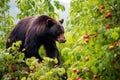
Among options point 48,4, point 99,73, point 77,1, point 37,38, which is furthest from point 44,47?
point 99,73

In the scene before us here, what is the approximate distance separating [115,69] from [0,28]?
12321mm

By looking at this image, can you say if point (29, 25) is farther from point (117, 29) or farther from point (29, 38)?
point (117, 29)

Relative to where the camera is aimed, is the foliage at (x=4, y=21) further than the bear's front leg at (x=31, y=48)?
Yes

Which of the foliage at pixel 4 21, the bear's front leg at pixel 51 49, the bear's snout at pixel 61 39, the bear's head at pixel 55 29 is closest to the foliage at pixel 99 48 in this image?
the bear's snout at pixel 61 39

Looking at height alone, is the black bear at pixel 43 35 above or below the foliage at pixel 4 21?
above

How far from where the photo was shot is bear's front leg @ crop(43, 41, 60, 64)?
992 centimetres

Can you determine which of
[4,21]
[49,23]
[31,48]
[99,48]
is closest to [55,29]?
[49,23]

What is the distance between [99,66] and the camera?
4582 mm

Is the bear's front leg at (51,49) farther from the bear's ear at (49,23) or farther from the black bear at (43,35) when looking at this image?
the bear's ear at (49,23)

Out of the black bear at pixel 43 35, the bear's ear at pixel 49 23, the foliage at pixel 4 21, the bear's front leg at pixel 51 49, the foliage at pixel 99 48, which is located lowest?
the foliage at pixel 4 21

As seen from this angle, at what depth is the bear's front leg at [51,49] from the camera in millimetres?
9922

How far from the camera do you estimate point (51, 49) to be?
10.0 metres

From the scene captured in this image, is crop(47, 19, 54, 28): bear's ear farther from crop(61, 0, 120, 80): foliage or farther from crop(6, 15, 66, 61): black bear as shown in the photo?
crop(61, 0, 120, 80): foliage

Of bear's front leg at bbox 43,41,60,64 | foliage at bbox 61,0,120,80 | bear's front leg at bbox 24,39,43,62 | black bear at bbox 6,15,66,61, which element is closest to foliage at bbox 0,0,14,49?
black bear at bbox 6,15,66,61
